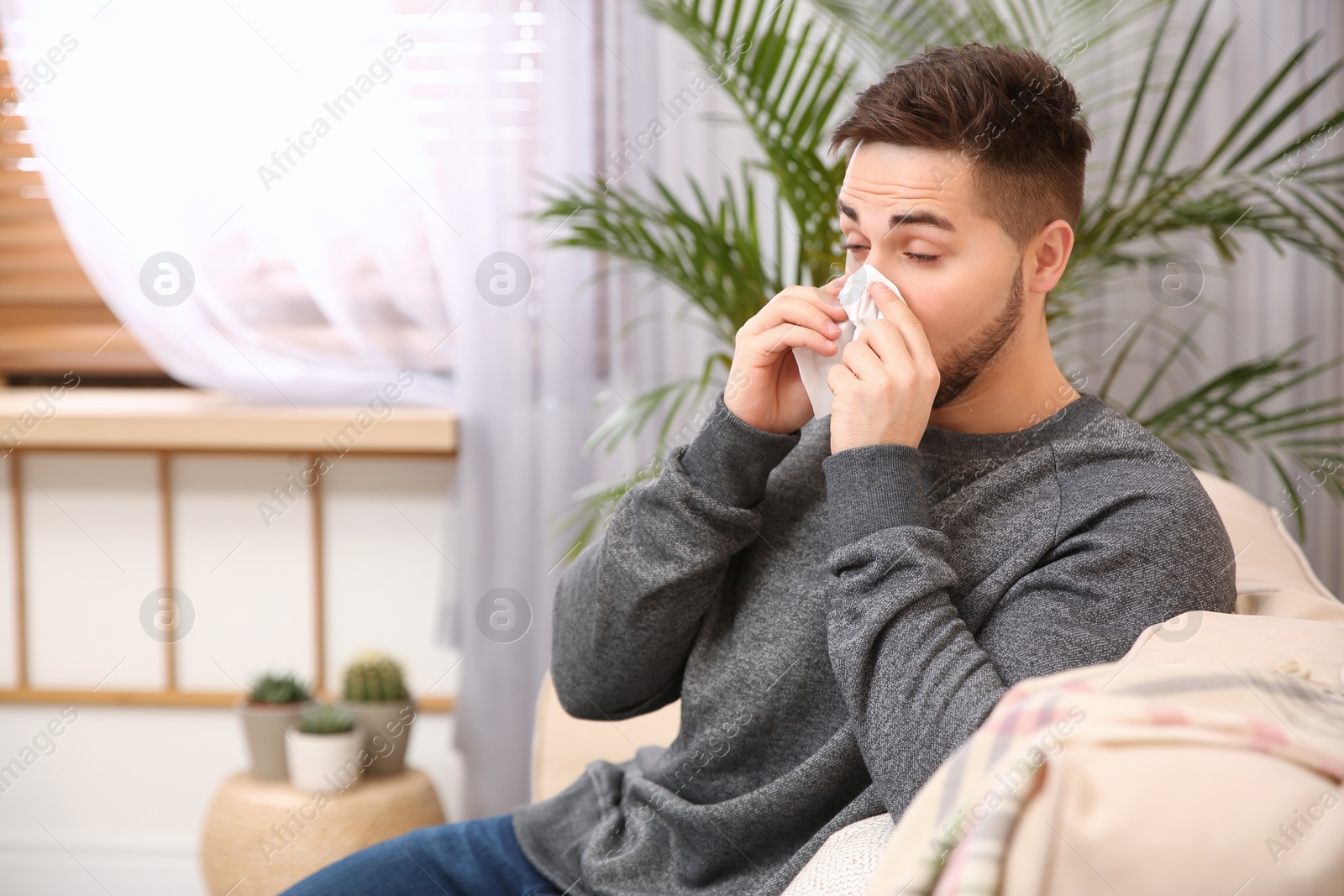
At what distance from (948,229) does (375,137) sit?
5.07 feet

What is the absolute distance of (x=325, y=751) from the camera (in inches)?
76.8

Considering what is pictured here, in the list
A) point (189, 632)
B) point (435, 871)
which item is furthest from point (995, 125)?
point (189, 632)

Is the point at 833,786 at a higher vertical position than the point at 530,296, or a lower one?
lower

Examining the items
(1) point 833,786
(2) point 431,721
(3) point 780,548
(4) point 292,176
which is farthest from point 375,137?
(1) point 833,786

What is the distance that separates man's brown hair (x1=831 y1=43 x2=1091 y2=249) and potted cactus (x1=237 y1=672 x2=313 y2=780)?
61.1 inches

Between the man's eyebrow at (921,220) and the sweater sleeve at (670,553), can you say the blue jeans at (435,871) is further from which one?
the man's eyebrow at (921,220)

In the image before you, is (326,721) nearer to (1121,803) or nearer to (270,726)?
(270,726)

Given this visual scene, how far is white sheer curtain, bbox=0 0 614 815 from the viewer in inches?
86.0

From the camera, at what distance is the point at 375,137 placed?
220 centimetres

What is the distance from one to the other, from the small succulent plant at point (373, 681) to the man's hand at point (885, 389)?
A: 1.43m

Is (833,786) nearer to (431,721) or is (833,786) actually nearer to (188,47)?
(431,721)

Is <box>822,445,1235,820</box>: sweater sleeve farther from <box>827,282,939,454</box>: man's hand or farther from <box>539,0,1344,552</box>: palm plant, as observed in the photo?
<box>539,0,1344,552</box>: palm plant

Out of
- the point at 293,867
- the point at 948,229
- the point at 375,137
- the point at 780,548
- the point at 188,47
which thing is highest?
the point at 188,47

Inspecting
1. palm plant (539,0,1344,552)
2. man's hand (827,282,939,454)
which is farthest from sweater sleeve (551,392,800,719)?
palm plant (539,0,1344,552)
